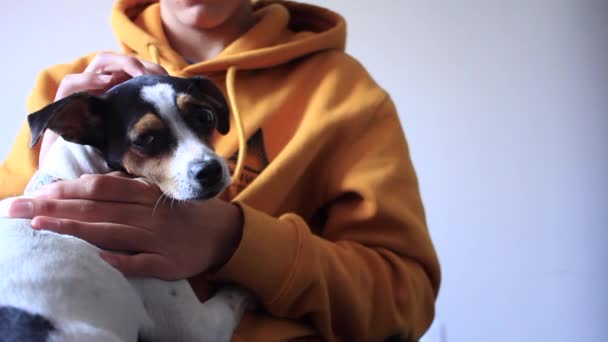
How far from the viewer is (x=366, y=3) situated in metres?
2.00

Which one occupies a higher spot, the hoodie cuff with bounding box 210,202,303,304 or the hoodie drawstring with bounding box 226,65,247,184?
the hoodie drawstring with bounding box 226,65,247,184

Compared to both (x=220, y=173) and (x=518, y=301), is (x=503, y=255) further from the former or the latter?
(x=220, y=173)

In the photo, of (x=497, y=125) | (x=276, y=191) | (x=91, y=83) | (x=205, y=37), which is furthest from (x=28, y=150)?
(x=497, y=125)

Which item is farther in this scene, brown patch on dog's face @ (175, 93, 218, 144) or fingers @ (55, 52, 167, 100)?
fingers @ (55, 52, 167, 100)

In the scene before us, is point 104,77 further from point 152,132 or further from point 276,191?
point 276,191

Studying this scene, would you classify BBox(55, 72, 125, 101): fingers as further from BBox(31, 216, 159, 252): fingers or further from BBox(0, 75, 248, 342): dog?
BBox(31, 216, 159, 252): fingers

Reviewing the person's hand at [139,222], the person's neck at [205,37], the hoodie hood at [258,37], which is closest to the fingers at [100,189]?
→ the person's hand at [139,222]

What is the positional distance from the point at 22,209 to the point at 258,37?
2.01 ft

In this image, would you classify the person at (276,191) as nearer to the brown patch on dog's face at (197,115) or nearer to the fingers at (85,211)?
the fingers at (85,211)

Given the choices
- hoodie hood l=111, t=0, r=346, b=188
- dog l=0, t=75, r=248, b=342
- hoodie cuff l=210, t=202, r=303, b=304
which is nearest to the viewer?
dog l=0, t=75, r=248, b=342

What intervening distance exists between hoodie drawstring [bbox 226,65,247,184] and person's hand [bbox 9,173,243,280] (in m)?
0.17

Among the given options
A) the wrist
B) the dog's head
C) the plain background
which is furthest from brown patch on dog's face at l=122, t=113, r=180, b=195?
the plain background

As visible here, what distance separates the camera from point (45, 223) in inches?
32.4

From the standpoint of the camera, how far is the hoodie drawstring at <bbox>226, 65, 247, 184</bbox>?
1142 mm
